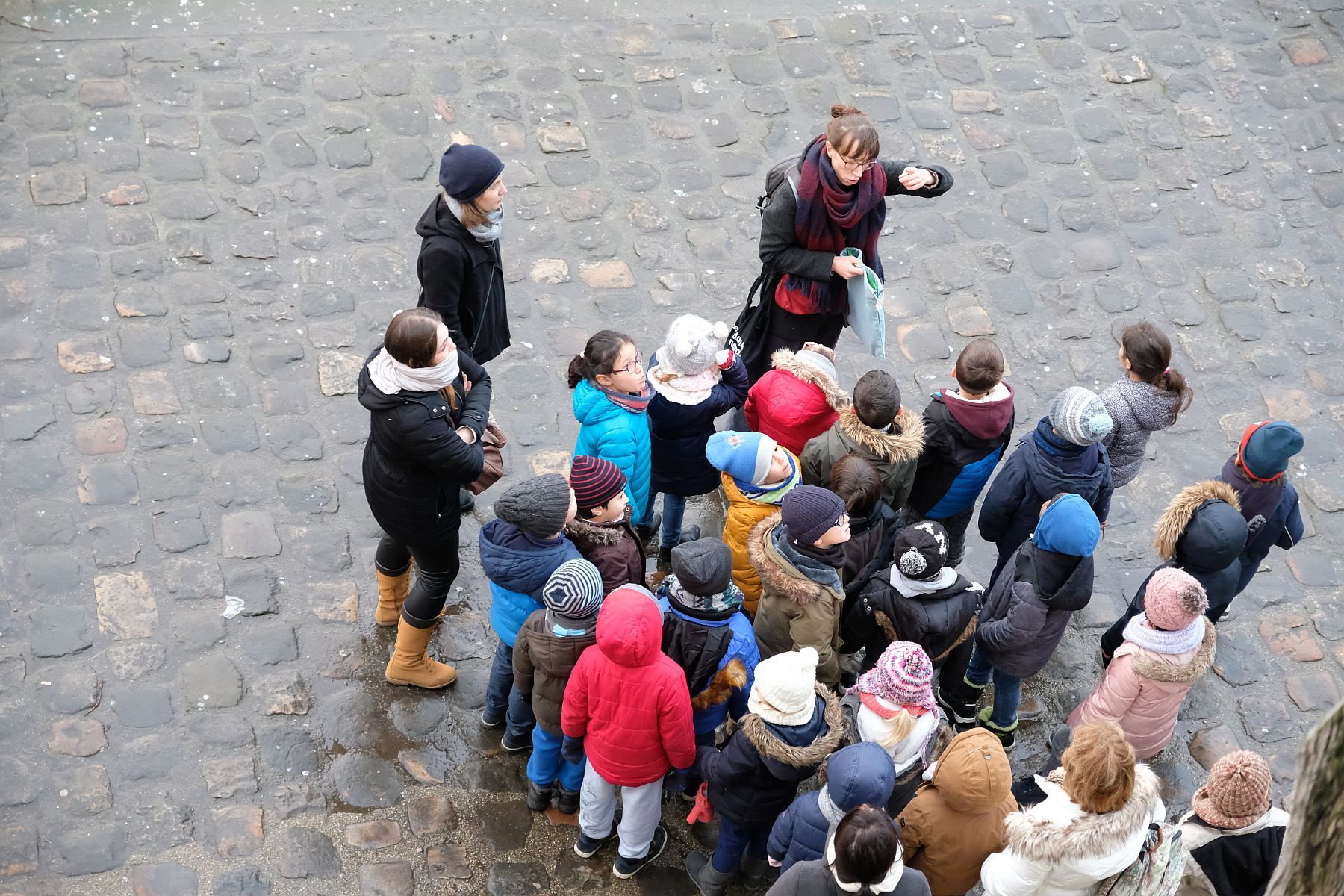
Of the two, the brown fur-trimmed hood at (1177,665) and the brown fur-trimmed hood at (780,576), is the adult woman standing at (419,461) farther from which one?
the brown fur-trimmed hood at (1177,665)

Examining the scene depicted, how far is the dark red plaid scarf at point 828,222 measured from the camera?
6.00 metres

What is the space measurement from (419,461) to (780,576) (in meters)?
1.53

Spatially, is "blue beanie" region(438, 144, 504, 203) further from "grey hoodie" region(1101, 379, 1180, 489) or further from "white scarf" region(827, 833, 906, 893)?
"white scarf" region(827, 833, 906, 893)

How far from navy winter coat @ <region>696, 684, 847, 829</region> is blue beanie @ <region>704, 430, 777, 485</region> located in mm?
1043

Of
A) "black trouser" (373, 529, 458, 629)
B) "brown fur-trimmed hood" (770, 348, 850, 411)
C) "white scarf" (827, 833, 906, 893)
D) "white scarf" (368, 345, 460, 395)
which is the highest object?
"white scarf" (368, 345, 460, 395)

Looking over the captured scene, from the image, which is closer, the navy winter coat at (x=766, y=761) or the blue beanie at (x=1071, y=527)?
the navy winter coat at (x=766, y=761)

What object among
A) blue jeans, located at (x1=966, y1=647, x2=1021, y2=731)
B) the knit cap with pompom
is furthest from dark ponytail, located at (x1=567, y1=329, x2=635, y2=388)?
blue jeans, located at (x1=966, y1=647, x2=1021, y2=731)

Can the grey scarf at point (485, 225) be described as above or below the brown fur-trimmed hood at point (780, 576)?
above

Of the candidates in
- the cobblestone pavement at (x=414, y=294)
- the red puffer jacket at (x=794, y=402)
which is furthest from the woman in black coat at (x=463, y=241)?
the red puffer jacket at (x=794, y=402)

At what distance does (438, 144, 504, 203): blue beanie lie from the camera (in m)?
5.47

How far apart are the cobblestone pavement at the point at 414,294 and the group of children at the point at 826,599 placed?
63 centimetres

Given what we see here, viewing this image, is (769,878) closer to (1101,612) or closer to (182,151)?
(1101,612)

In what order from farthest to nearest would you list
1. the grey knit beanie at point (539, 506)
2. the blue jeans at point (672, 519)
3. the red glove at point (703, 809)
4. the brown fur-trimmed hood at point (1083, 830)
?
the blue jeans at point (672, 519) → the red glove at point (703, 809) → the grey knit beanie at point (539, 506) → the brown fur-trimmed hood at point (1083, 830)

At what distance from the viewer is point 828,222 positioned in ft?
20.1
